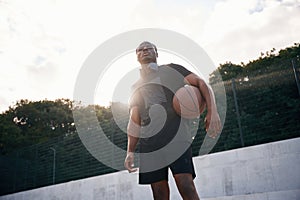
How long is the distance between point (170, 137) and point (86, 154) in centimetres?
663

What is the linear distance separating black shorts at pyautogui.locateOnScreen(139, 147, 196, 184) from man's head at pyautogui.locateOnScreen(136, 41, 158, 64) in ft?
2.51

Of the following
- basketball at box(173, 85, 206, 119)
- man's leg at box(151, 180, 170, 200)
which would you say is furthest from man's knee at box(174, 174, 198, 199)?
basketball at box(173, 85, 206, 119)

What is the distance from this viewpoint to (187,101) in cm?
209

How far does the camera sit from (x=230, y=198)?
3.95 m

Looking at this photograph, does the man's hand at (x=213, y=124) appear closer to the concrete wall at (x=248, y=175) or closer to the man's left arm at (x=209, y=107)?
the man's left arm at (x=209, y=107)

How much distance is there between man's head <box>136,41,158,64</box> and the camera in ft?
7.47

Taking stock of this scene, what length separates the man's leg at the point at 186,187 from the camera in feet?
5.96

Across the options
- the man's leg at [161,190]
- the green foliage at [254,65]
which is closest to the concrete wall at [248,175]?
the man's leg at [161,190]

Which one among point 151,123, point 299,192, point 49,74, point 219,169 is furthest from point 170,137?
point 49,74

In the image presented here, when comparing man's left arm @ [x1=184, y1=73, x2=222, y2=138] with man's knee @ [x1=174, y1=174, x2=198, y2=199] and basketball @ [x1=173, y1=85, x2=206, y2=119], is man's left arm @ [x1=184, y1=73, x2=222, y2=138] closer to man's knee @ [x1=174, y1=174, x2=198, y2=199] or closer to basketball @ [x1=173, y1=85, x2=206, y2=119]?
basketball @ [x1=173, y1=85, x2=206, y2=119]

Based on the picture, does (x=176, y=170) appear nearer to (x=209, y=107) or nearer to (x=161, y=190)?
(x=161, y=190)

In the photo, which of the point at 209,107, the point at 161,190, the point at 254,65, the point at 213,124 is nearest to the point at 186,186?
the point at 161,190

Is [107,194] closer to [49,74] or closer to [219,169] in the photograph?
[219,169]

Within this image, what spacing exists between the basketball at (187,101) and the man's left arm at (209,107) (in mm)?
46
